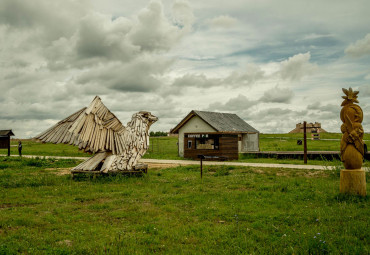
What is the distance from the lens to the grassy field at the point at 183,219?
19.1 ft

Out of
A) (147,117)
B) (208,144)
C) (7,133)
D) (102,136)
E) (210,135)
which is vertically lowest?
(208,144)

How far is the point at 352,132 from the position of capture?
9.64m

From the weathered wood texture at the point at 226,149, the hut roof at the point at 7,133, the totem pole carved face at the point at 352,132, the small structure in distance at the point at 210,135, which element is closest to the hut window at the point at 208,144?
the small structure in distance at the point at 210,135

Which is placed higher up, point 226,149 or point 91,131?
point 91,131

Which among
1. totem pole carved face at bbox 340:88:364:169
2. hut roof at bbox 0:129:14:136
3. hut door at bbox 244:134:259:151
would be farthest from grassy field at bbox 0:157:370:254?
hut roof at bbox 0:129:14:136

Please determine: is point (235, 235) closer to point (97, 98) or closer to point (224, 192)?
point (224, 192)

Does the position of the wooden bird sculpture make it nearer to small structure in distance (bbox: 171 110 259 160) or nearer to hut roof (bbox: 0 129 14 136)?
small structure in distance (bbox: 171 110 259 160)

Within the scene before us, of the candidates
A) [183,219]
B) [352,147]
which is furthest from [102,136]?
[352,147]

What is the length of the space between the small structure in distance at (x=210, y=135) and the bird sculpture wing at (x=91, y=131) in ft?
45.1

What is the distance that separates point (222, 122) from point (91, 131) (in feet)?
63.1

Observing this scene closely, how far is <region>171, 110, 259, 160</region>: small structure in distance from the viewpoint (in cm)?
2775

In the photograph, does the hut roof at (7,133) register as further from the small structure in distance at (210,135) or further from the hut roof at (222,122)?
the small structure in distance at (210,135)

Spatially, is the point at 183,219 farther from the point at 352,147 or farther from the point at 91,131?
the point at 91,131

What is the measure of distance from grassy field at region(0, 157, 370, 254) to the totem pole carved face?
126cm
